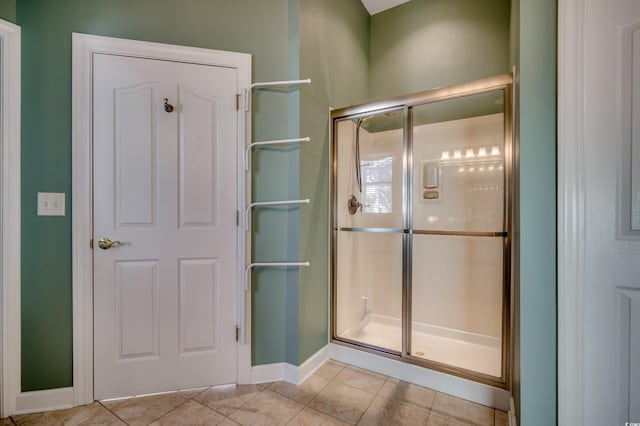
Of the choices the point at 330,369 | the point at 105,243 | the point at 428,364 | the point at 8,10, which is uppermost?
the point at 8,10

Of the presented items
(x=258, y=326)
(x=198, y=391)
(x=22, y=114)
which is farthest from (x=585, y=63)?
(x=22, y=114)

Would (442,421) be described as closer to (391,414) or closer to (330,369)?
(391,414)

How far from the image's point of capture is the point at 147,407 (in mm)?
1632

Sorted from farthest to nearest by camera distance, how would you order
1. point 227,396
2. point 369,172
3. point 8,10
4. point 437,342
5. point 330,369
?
point 369,172 → point 437,342 → point 330,369 → point 227,396 → point 8,10

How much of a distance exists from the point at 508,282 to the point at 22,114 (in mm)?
3001

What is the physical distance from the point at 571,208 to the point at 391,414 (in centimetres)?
141

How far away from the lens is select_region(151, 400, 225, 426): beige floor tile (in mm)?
1513

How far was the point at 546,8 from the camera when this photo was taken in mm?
1107

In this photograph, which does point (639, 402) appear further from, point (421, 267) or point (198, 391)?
point (198, 391)

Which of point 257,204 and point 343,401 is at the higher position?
point 257,204

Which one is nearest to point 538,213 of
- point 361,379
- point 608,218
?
point 608,218

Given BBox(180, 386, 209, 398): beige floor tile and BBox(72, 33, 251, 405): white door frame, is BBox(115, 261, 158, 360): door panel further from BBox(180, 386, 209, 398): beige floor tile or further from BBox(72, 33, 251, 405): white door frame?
BBox(180, 386, 209, 398): beige floor tile

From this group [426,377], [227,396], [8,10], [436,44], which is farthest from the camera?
[436,44]

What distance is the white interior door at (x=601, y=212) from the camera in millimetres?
1009
